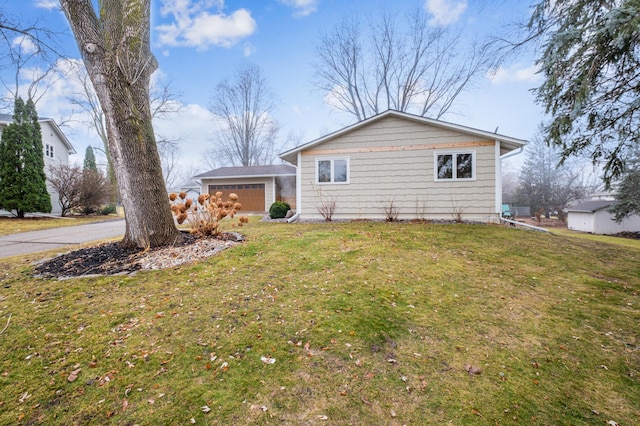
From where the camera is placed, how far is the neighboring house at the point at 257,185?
722 inches

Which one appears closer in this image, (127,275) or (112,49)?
(127,275)

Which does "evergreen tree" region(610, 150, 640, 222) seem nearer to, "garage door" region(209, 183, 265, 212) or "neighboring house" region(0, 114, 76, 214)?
"garage door" region(209, 183, 265, 212)

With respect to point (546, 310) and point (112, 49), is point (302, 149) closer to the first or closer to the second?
point (112, 49)

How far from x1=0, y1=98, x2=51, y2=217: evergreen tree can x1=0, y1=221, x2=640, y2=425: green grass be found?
14073 millimetres

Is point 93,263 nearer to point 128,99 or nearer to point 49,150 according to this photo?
point 128,99

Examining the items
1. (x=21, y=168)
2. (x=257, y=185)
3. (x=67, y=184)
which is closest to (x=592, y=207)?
(x=257, y=185)

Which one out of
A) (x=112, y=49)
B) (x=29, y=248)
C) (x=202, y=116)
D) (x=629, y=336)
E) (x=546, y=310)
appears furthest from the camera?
(x=202, y=116)

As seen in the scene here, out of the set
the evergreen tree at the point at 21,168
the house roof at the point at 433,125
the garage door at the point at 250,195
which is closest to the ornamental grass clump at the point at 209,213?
the house roof at the point at 433,125

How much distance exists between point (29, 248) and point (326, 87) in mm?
20419

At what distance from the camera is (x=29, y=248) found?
6930mm

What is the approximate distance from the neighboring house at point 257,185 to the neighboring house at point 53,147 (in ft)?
31.9

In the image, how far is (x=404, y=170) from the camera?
10.1m

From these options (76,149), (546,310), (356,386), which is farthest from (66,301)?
(76,149)

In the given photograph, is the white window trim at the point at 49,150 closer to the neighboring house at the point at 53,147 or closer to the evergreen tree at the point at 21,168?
the neighboring house at the point at 53,147
